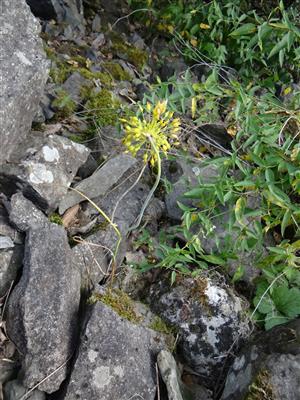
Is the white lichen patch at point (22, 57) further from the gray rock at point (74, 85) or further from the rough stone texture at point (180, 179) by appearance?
the rough stone texture at point (180, 179)

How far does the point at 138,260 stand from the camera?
3.08 metres

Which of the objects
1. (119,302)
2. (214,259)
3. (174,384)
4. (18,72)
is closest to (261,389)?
(174,384)

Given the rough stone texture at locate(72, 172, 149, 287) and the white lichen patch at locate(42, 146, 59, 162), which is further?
the white lichen patch at locate(42, 146, 59, 162)

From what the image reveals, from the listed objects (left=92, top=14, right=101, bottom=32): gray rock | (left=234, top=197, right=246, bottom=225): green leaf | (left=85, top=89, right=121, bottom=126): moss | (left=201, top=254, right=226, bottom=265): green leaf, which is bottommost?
(left=201, top=254, right=226, bottom=265): green leaf

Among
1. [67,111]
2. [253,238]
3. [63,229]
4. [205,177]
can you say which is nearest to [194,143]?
[205,177]

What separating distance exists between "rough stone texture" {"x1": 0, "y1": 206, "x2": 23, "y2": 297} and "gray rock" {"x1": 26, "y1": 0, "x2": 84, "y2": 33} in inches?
96.9

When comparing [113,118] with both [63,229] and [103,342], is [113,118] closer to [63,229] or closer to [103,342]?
[63,229]

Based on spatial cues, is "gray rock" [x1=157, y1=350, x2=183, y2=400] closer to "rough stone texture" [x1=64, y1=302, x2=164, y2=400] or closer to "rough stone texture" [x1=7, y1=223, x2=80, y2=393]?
"rough stone texture" [x1=64, y1=302, x2=164, y2=400]

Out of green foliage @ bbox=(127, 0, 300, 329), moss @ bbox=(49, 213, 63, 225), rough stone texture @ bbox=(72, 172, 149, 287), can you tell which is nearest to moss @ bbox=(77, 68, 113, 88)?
green foliage @ bbox=(127, 0, 300, 329)

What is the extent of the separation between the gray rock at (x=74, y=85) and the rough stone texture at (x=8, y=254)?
1.35 meters

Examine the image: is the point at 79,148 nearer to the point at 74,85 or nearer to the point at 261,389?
the point at 74,85

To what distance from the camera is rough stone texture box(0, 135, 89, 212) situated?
9.23 feet

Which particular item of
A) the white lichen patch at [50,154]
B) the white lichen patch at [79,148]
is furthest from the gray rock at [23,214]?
the white lichen patch at [79,148]

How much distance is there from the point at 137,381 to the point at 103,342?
28cm
